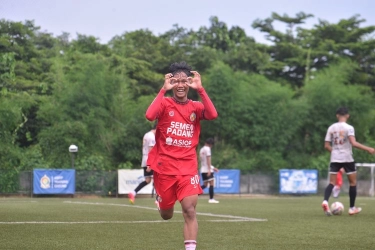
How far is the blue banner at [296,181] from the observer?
123ft

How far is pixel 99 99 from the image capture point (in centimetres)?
4556

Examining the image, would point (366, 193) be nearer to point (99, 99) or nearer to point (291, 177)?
point (291, 177)

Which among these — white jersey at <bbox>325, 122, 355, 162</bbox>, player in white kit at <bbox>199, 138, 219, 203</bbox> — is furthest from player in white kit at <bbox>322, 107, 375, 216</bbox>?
player in white kit at <bbox>199, 138, 219, 203</bbox>

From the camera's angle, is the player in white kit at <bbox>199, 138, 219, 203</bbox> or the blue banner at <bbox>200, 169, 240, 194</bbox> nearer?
the player in white kit at <bbox>199, 138, 219, 203</bbox>

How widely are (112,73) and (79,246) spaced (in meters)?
39.8

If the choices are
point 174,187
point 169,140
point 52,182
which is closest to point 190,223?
point 174,187

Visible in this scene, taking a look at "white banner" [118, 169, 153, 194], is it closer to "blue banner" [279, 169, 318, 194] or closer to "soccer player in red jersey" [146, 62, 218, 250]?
Result: "blue banner" [279, 169, 318, 194]

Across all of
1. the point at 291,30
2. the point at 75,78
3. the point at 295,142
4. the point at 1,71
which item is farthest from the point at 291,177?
the point at 291,30

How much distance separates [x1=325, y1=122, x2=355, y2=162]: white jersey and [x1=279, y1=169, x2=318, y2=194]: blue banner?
22453 millimetres

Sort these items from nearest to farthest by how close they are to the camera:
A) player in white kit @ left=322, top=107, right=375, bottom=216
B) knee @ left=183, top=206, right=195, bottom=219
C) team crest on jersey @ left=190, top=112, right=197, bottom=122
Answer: knee @ left=183, top=206, right=195, bottom=219 < team crest on jersey @ left=190, top=112, right=197, bottom=122 < player in white kit @ left=322, top=107, right=375, bottom=216

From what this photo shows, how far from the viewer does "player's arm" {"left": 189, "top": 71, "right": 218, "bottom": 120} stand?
25.3 feet

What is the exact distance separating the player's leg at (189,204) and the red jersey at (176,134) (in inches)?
3.8

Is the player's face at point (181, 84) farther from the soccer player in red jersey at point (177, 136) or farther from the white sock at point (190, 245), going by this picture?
the white sock at point (190, 245)

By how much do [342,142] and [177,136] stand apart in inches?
319
